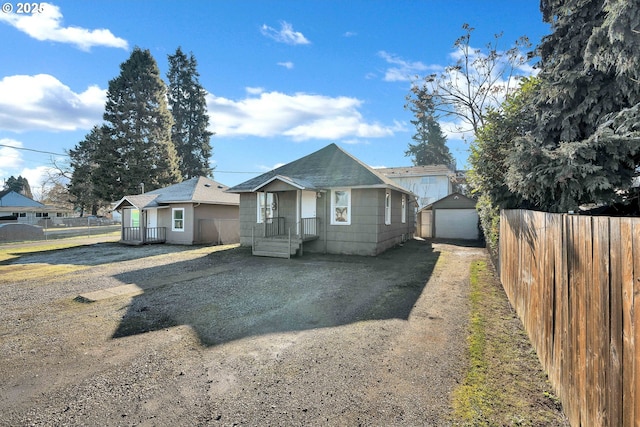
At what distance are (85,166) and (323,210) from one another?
3449cm

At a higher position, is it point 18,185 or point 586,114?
point 18,185

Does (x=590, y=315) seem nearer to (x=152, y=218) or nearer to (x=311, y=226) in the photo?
(x=311, y=226)

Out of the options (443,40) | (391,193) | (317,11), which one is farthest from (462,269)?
(443,40)

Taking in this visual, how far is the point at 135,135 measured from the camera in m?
32.2

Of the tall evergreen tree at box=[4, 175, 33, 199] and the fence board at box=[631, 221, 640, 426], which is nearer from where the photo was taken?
the fence board at box=[631, 221, 640, 426]

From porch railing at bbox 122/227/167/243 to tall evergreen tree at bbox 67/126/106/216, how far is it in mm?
Answer: 17830

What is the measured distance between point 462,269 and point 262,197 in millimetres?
8693

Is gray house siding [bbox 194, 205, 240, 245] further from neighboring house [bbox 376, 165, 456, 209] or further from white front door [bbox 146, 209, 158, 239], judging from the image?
neighboring house [bbox 376, 165, 456, 209]

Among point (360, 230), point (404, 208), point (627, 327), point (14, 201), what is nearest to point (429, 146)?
point (404, 208)

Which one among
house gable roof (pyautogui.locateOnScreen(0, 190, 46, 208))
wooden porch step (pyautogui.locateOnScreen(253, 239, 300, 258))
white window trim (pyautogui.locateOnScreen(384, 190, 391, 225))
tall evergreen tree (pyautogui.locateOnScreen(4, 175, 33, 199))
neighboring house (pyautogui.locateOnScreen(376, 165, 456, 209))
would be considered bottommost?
wooden porch step (pyautogui.locateOnScreen(253, 239, 300, 258))

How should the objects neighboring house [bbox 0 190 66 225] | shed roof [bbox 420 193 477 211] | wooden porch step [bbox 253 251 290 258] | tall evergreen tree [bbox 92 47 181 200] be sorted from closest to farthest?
wooden porch step [bbox 253 251 290 258] < shed roof [bbox 420 193 477 211] < tall evergreen tree [bbox 92 47 181 200] < neighboring house [bbox 0 190 66 225]

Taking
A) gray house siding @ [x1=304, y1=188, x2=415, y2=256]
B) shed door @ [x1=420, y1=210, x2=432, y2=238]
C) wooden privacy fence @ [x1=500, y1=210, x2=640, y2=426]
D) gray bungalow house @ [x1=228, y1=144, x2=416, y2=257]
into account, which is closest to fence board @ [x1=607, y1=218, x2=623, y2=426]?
wooden privacy fence @ [x1=500, y1=210, x2=640, y2=426]

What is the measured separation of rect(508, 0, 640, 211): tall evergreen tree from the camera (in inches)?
217

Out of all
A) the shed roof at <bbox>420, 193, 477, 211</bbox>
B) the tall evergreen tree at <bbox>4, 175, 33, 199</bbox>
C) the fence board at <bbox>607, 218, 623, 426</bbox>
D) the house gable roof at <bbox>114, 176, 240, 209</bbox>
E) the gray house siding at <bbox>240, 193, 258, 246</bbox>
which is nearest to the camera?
the fence board at <bbox>607, 218, 623, 426</bbox>
